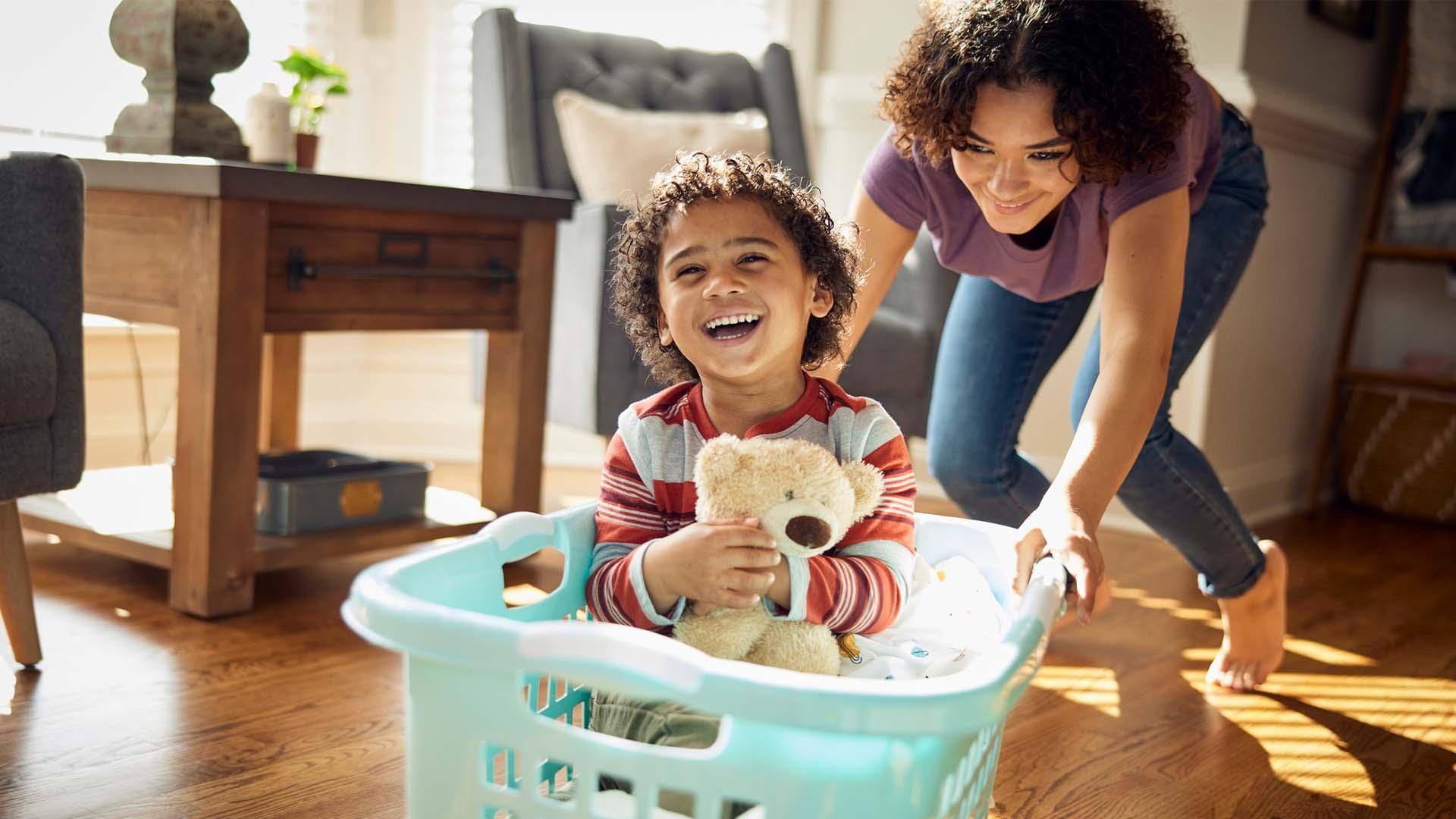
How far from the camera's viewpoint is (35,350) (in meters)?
1.34

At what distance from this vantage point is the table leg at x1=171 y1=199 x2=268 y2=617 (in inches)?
63.5

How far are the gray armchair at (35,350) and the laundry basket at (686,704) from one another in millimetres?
786

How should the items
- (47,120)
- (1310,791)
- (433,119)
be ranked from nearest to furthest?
(1310,791)
(47,120)
(433,119)

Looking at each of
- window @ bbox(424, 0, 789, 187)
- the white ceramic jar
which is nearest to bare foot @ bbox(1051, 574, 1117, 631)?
the white ceramic jar

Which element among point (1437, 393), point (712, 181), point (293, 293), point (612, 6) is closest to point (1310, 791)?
point (712, 181)

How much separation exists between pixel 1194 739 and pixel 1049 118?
0.75 m

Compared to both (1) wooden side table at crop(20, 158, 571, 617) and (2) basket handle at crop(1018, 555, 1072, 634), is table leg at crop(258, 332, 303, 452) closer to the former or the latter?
(1) wooden side table at crop(20, 158, 571, 617)

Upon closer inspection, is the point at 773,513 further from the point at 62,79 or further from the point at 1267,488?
the point at 1267,488

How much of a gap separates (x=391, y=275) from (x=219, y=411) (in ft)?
1.03

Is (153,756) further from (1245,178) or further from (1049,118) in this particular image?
(1245,178)

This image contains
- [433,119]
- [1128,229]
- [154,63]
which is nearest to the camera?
[1128,229]

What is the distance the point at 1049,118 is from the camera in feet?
3.44

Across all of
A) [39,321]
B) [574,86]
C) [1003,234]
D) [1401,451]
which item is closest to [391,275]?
[39,321]

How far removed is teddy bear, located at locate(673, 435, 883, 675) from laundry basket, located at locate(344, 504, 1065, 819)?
0.15 metres
